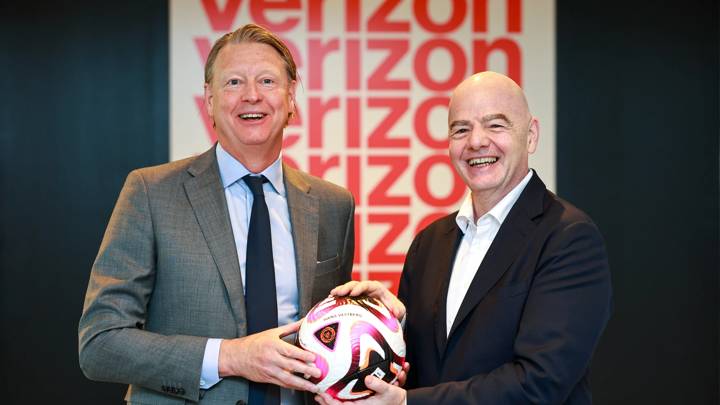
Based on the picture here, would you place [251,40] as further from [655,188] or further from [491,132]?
[655,188]

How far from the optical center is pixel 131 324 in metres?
2.04

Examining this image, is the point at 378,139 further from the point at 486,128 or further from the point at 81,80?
the point at 486,128

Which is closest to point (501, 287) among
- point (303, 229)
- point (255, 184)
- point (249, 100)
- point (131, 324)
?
point (303, 229)

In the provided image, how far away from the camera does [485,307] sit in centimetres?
200

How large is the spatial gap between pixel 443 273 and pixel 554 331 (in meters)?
0.44

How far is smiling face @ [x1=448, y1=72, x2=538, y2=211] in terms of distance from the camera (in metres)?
2.11

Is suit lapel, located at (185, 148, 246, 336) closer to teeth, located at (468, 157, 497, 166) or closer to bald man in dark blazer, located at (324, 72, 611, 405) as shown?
bald man in dark blazer, located at (324, 72, 611, 405)

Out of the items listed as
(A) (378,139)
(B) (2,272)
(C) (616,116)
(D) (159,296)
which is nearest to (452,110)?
(D) (159,296)

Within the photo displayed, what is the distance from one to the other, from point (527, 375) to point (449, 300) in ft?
1.17

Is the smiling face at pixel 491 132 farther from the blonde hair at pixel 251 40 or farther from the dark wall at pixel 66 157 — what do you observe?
the dark wall at pixel 66 157

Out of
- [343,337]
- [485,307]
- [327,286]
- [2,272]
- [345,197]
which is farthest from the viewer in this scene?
[2,272]

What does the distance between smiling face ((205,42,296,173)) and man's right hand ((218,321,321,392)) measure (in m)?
0.58

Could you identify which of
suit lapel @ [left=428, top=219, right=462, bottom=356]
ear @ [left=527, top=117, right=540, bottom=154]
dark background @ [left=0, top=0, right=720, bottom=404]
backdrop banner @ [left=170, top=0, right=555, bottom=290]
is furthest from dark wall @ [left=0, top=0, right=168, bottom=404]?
ear @ [left=527, top=117, right=540, bottom=154]

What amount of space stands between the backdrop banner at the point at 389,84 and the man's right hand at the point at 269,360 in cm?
199
